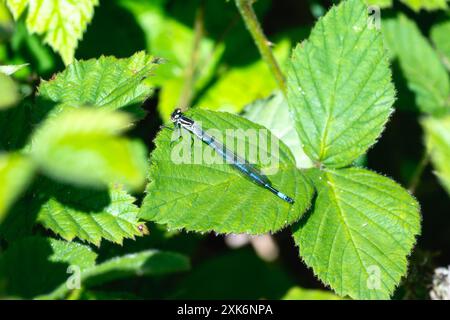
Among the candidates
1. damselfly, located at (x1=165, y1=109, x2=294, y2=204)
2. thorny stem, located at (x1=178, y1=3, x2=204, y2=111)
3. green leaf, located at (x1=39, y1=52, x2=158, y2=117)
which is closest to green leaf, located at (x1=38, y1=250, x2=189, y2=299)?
damselfly, located at (x1=165, y1=109, x2=294, y2=204)

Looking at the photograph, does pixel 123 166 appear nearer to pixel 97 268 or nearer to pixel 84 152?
pixel 84 152

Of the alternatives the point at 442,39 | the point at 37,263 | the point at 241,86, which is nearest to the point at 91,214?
the point at 37,263

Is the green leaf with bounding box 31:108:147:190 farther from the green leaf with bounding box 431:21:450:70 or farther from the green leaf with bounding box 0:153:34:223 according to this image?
the green leaf with bounding box 431:21:450:70

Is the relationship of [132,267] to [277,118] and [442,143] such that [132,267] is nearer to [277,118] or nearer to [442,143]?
[442,143]

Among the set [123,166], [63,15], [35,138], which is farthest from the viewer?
[63,15]

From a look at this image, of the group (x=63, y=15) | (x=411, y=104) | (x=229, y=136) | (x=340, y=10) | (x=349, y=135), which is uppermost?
(x=63, y=15)

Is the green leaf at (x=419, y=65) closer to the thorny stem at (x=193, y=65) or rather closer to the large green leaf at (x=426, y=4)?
the large green leaf at (x=426, y=4)
